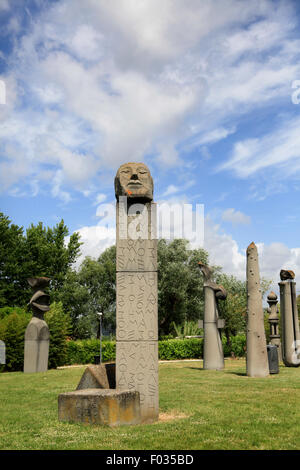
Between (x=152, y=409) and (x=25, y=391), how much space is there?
520 cm

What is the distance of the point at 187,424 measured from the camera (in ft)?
19.3

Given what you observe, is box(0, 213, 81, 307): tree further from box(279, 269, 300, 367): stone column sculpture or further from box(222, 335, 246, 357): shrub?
box(279, 269, 300, 367): stone column sculpture

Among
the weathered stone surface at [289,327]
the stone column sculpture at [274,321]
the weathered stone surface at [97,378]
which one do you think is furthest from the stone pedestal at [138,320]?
the stone column sculpture at [274,321]

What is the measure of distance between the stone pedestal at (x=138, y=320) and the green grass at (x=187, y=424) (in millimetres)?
712

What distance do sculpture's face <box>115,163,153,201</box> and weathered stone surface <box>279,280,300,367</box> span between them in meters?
11.4

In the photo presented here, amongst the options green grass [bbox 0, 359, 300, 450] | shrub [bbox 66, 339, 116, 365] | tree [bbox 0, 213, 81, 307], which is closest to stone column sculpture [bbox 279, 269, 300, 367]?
green grass [bbox 0, 359, 300, 450]

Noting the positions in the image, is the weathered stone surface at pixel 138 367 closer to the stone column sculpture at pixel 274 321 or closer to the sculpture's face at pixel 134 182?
the sculpture's face at pixel 134 182

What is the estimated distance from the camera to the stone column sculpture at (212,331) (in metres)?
15.2

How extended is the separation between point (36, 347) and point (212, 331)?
6872 millimetres

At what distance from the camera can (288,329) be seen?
16156 millimetres

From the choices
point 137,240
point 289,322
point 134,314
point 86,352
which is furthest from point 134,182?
point 86,352

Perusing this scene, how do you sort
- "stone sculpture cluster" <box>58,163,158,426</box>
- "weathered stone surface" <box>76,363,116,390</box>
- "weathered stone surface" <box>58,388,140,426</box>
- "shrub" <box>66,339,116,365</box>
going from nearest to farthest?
"weathered stone surface" <box>58,388,140,426</box>, "stone sculpture cluster" <box>58,163,158,426</box>, "weathered stone surface" <box>76,363,116,390</box>, "shrub" <box>66,339,116,365</box>

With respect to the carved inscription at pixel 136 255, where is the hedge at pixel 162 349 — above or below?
below

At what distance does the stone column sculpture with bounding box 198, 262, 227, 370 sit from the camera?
1525 cm
